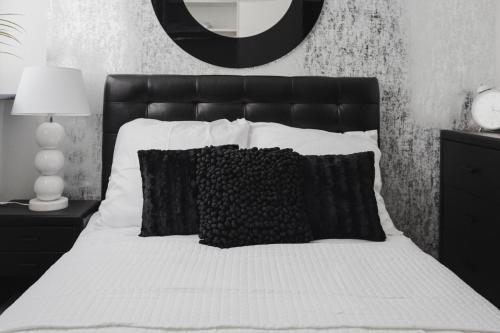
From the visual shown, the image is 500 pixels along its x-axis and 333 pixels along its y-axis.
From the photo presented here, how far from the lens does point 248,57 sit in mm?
2410

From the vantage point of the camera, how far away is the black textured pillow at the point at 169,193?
66.6 inches

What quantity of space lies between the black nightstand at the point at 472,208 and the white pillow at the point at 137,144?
3.69 feet

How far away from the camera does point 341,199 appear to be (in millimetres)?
1714

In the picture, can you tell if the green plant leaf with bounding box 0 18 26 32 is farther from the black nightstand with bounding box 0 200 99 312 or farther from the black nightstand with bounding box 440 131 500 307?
the black nightstand with bounding box 440 131 500 307

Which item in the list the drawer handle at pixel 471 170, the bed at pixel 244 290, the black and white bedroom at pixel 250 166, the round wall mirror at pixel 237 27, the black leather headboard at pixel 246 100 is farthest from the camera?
the round wall mirror at pixel 237 27

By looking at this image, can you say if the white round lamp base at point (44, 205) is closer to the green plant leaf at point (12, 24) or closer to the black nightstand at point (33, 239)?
the black nightstand at point (33, 239)

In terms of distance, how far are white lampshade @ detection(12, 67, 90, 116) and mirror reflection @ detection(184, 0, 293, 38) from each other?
0.78 meters

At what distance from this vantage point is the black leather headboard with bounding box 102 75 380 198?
2.28 m

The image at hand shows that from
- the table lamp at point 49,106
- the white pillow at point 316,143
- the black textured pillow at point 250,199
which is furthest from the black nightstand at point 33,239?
the white pillow at point 316,143

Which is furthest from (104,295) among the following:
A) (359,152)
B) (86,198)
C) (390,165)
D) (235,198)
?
(390,165)

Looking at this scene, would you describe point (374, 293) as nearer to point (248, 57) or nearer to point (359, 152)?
point (359, 152)

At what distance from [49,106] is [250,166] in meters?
1.02

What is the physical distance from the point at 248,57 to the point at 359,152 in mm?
898

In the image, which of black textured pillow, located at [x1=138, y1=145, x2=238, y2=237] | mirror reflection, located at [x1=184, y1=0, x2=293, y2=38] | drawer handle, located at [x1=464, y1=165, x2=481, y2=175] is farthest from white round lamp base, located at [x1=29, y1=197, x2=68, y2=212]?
drawer handle, located at [x1=464, y1=165, x2=481, y2=175]
